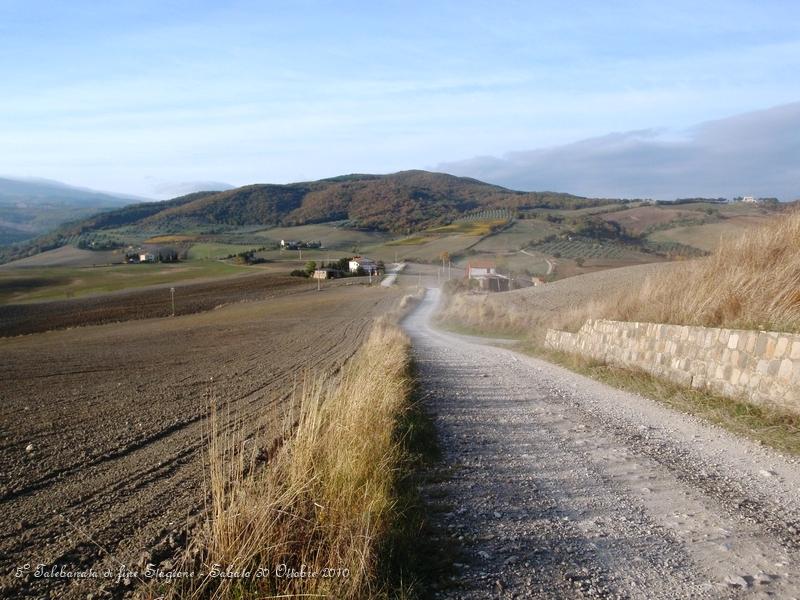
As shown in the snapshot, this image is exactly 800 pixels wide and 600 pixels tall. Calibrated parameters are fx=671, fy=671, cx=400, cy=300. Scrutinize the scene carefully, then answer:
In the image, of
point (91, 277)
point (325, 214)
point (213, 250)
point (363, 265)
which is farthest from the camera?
point (325, 214)

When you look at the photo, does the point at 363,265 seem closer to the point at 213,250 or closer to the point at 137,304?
the point at 213,250

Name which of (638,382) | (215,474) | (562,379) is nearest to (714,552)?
(215,474)

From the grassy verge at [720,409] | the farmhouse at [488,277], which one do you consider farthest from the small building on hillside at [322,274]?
the grassy verge at [720,409]

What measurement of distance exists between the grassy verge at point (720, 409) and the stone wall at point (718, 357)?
13cm

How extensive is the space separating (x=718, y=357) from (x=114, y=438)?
8485 mm

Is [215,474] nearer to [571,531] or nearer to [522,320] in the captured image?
[571,531]

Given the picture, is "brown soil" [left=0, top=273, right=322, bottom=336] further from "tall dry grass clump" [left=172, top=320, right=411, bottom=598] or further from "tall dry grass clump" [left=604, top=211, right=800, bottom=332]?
"tall dry grass clump" [left=172, top=320, right=411, bottom=598]

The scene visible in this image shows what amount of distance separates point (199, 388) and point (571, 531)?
11493 mm

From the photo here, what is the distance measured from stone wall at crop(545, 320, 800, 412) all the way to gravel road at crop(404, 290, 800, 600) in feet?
2.67

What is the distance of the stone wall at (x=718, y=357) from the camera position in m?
7.70

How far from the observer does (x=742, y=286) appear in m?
10.1

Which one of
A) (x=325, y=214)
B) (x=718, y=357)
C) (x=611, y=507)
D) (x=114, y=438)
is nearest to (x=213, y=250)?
(x=325, y=214)

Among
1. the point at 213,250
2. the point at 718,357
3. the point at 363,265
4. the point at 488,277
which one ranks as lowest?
the point at 363,265

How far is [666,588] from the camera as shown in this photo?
152 inches
